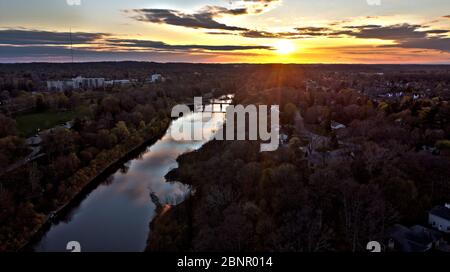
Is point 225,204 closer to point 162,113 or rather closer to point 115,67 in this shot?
point 162,113

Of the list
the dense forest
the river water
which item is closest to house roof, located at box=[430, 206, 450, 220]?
the dense forest

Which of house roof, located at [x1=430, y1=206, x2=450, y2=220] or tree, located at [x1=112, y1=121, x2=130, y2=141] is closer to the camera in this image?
house roof, located at [x1=430, y1=206, x2=450, y2=220]

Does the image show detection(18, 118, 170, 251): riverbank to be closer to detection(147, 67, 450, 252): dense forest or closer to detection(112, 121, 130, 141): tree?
detection(112, 121, 130, 141): tree

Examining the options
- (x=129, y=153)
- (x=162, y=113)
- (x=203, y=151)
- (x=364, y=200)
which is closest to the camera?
(x=364, y=200)

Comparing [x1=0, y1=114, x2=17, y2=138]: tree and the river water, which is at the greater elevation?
[x1=0, y1=114, x2=17, y2=138]: tree

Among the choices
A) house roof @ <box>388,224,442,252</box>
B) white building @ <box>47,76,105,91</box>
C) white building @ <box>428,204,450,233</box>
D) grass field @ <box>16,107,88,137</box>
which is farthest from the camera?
white building @ <box>47,76,105,91</box>
